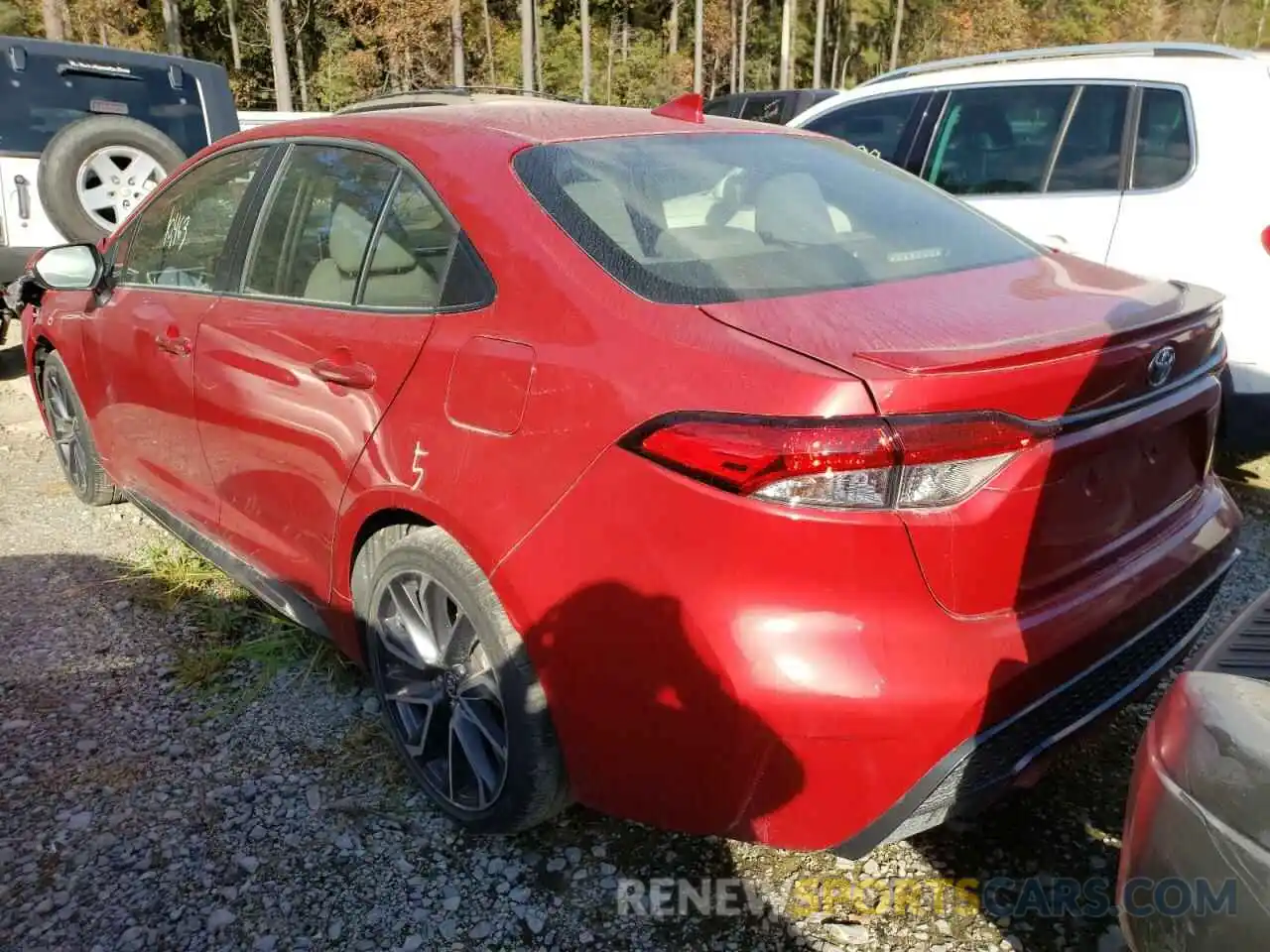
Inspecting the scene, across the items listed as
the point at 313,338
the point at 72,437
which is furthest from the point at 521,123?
the point at 72,437

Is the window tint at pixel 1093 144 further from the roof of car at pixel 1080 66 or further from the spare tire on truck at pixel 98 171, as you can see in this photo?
the spare tire on truck at pixel 98 171

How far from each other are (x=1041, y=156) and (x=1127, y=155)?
16.8 inches

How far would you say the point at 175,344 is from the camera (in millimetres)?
3195

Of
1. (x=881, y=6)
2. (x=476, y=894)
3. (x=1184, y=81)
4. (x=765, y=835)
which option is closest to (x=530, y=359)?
(x=765, y=835)

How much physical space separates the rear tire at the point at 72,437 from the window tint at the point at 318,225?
1.71 metres

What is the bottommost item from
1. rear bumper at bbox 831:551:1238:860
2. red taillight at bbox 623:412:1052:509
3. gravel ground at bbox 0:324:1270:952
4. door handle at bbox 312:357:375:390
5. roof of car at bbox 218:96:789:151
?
gravel ground at bbox 0:324:1270:952

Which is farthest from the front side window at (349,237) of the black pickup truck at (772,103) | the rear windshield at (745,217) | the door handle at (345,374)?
the black pickup truck at (772,103)

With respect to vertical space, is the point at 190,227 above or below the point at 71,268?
above

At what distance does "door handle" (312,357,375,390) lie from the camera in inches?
→ 95.0

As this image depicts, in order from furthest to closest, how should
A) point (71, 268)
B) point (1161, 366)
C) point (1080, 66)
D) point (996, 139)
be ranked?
1. point (996, 139)
2. point (1080, 66)
3. point (71, 268)
4. point (1161, 366)

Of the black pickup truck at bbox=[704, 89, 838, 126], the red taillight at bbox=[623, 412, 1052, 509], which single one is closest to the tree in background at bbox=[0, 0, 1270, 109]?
the black pickup truck at bbox=[704, 89, 838, 126]

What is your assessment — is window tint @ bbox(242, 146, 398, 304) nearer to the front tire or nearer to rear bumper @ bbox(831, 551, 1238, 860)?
the front tire

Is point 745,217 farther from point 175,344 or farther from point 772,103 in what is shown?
point 772,103

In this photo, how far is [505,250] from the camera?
218 cm
